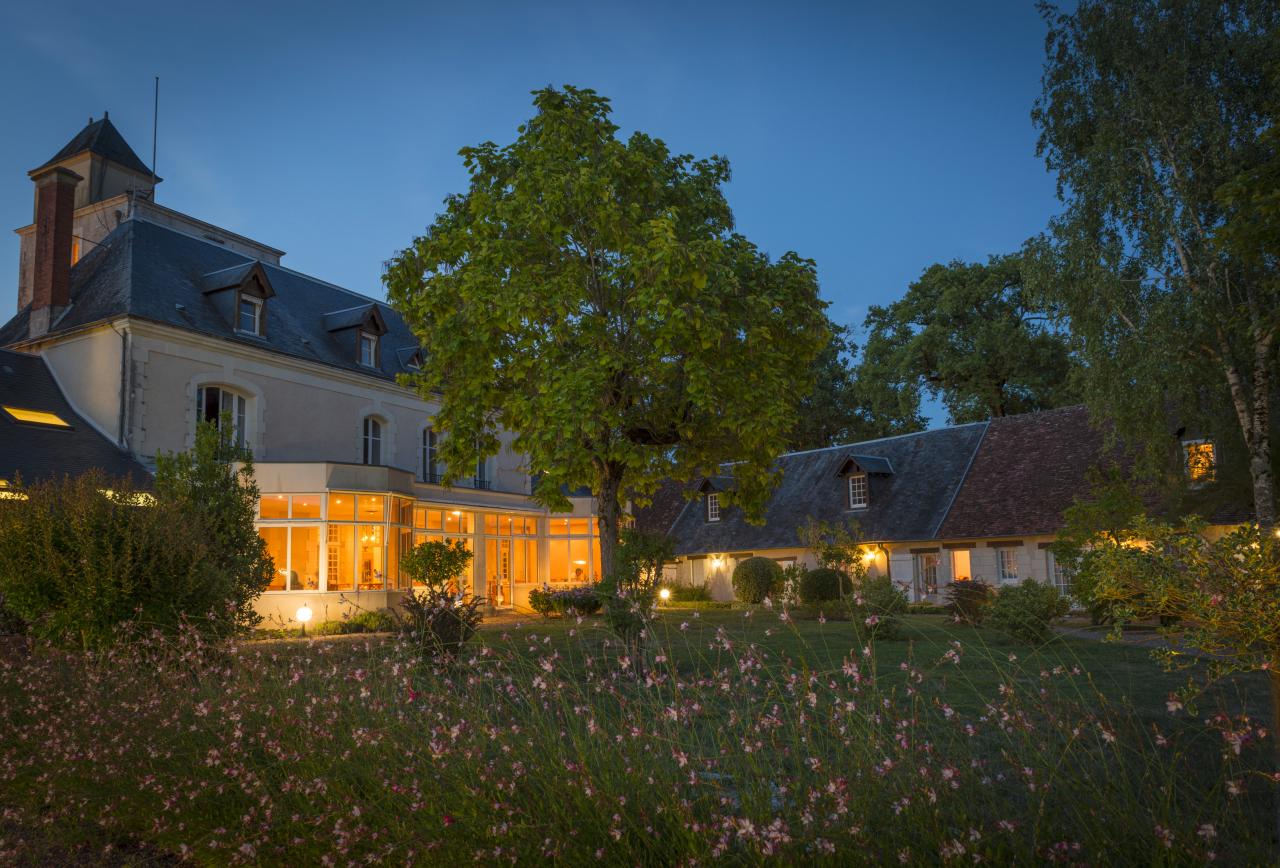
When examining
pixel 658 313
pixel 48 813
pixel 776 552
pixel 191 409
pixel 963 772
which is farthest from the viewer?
pixel 776 552

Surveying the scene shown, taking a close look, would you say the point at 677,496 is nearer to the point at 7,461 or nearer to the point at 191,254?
the point at 191,254

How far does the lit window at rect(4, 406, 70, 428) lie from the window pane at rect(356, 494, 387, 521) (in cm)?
689

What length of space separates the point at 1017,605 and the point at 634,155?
31.6 ft

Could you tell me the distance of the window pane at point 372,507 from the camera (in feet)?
76.2

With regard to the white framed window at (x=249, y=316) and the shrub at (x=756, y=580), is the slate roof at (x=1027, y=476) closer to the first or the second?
the shrub at (x=756, y=580)

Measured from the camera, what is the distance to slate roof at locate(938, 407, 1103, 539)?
26172mm

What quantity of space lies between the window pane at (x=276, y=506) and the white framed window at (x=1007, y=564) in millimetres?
19267

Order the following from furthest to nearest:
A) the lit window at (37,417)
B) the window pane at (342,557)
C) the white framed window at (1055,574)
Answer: the white framed window at (1055,574)
the window pane at (342,557)
the lit window at (37,417)

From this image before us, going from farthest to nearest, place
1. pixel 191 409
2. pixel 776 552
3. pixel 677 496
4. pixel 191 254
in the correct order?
pixel 677 496 → pixel 776 552 → pixel 191 254 → pixel 191 409

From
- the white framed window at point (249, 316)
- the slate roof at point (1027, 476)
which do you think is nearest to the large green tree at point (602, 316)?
the white framed window at point (249, 316)

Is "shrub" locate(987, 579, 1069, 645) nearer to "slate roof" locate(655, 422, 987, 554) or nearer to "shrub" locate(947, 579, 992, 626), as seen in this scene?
"shrub" locate(947, 579, 992, 626)

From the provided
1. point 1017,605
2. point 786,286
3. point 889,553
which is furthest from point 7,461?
point 889,553

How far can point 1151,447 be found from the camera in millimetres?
19781

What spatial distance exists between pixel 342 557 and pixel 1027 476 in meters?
19.3
